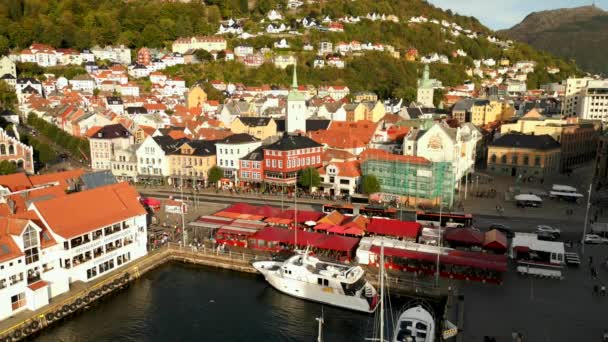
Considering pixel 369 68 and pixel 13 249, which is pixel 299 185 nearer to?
pixel 13 249

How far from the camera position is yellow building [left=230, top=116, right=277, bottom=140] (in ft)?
219

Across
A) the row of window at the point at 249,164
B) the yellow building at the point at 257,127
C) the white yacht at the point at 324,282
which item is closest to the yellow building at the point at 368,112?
the yellow building at the point at 257,127

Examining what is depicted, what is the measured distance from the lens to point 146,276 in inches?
1281

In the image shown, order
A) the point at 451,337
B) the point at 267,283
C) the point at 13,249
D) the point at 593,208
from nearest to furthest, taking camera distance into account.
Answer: the point at 451,337, the point at 13,249, the point at 267,283, the point at 593,208

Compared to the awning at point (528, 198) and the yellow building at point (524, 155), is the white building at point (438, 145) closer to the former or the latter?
the awning at point (528, 198)

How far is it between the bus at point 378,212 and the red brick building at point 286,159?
1181 cm

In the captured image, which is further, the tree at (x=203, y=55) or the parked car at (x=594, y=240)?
the tree at (x=203, y=55)

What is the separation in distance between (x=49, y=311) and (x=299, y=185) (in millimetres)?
28074

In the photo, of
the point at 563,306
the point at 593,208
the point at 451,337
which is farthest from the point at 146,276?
the point at 593,208

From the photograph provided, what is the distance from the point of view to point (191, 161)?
179 ft

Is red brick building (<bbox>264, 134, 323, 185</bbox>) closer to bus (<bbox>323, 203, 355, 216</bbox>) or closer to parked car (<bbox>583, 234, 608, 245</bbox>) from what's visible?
bus (<bbox>323, 203, 355, 216</bbox>)

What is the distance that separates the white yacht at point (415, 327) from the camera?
22594 millimetres

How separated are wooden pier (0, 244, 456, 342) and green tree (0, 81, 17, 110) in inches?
2431

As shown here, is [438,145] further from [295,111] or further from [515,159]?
[295,111]
